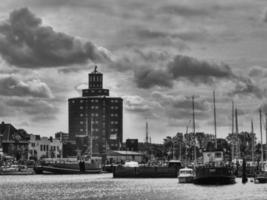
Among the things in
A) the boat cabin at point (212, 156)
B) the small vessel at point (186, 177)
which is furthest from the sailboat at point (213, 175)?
the small vessel at point (186, 177)

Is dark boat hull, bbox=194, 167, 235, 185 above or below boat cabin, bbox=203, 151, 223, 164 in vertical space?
below

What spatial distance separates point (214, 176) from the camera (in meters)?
146

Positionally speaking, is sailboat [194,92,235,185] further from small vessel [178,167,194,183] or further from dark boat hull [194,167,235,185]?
small vessel [178,167,194,183]

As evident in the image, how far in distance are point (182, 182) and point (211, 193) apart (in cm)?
4007

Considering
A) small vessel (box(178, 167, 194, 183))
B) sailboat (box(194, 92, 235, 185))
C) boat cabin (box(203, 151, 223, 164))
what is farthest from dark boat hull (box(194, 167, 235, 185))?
boat cabin (box(203, 151, 223, 164))

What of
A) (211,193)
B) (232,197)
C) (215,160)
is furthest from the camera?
(215,160)

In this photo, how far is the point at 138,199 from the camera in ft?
396

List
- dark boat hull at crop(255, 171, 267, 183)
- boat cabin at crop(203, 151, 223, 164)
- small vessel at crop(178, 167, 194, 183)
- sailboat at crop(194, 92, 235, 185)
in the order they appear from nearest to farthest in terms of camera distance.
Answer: sailboat at crop(194, 92, 235, 185) < dark boat hull at crop(255, 171, 267, 183) < boat cabin at crop(203, 151, 223, 164) < small vessel at crop(178, 167, 194, 183)

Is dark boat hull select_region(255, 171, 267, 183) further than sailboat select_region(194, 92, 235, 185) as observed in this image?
Yes

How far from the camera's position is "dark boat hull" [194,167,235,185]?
146500 millimetres

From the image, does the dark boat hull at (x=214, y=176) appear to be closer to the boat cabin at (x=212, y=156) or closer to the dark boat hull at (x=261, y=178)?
the dark boat hull at (x=261, y=178)

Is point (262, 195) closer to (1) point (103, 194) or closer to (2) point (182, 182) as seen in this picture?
(1) point (103, 194)

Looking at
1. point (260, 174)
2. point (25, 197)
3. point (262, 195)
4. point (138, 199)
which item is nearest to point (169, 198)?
point (138, 199)

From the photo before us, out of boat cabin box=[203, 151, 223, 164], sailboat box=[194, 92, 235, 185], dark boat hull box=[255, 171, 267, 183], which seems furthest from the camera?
boat cabin box=[203, 151, 223, 164]
